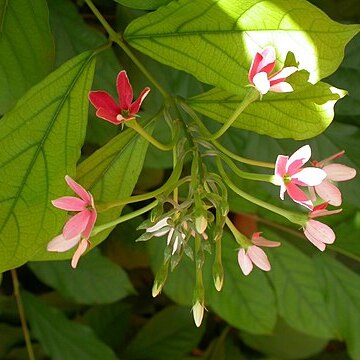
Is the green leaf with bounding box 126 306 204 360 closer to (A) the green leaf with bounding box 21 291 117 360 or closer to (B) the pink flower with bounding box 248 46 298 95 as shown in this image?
(A) the green leaf with bounding box 21 291 117 360

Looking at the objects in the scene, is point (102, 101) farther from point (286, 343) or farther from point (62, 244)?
point (286, 343)

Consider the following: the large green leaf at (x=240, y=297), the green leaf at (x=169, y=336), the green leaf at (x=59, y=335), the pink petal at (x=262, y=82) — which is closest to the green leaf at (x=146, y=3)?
the pink petal at (x=262, y=82)

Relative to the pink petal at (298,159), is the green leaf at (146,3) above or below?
above

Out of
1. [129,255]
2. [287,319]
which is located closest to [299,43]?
[287,319]

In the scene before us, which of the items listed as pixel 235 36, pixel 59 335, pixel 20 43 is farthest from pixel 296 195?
pixel 59 335

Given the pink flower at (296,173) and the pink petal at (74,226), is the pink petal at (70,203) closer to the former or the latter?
the pink petal at (74,226)

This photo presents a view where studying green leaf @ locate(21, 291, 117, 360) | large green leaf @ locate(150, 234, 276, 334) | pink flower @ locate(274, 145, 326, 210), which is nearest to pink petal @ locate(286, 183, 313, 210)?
pink flower @ locate(274, 145, 326, 210)
